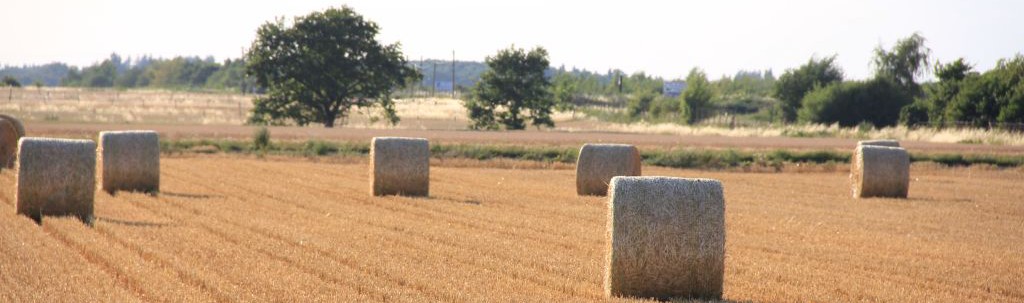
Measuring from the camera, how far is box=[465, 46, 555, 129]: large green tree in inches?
2837

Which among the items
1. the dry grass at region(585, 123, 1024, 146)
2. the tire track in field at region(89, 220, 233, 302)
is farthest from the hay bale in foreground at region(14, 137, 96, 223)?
the dry grass at region(585, 123, 1024, 146)

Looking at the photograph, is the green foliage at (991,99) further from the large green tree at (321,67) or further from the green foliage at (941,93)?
the large green tree at (321,67)

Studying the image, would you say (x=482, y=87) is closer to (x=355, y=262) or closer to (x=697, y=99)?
(x=697, y=99)

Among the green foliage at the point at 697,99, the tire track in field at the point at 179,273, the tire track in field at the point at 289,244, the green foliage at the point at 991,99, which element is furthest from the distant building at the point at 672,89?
the tire track in field at the point at 179,273

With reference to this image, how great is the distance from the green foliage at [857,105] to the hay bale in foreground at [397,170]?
5496cm

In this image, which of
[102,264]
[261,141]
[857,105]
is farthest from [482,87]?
[102,264]

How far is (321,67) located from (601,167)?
141 feet

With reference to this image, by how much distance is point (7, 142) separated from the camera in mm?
27500

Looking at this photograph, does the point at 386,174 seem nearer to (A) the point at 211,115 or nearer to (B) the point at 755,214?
(B) the point at 755,214

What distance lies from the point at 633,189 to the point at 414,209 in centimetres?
928

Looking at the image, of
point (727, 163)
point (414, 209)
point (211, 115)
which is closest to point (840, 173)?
point (727, 163)

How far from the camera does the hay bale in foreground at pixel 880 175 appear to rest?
26.4m

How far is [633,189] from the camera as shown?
1194 centimetres

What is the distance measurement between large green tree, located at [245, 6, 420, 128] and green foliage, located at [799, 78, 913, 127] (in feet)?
80.2
